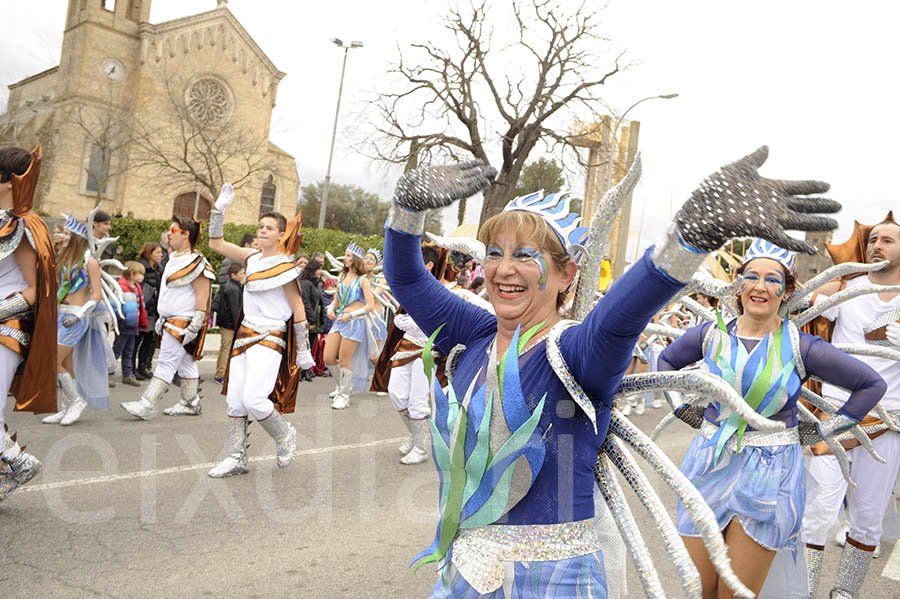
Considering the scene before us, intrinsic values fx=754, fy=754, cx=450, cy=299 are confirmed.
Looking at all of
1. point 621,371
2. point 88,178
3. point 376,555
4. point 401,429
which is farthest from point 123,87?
point 621,371

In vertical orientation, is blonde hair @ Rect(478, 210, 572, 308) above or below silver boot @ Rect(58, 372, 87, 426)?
above

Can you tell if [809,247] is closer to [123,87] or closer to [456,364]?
[456,364]

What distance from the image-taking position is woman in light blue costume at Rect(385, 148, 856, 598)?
Result: 200 cm

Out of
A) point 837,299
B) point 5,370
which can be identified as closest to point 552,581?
point 837,299

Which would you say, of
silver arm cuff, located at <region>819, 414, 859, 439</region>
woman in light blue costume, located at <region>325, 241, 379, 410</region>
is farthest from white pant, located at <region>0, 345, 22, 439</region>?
woman in light blue costume, located at <region>325, 241, 379, 410</region>

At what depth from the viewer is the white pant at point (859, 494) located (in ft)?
13.9

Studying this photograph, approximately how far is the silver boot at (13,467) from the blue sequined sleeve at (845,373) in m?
4.43

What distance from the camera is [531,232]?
2.16m

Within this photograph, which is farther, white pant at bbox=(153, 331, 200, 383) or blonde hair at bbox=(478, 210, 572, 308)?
white pant at bbox=(153, 331, 200, 383)

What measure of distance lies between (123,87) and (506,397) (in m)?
38.6

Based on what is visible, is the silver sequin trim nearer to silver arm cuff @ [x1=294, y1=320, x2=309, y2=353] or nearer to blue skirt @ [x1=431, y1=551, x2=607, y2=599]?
blue skirt @ [x1=431, y1=551, x2=607, y2=599]

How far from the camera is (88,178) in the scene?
35688 mm

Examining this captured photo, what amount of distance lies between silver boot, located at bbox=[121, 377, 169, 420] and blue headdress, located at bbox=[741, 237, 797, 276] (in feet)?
19.5

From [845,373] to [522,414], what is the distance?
2265 millimetres
